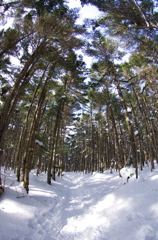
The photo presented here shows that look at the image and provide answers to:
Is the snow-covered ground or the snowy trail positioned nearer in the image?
the snow-covered ground

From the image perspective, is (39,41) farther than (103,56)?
No

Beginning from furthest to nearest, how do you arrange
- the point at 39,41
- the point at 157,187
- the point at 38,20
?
the point at 39,41
the point at 38,20
the point at 157,187

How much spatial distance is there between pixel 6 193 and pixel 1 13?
9395mm

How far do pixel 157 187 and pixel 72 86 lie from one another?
10078 millimetres

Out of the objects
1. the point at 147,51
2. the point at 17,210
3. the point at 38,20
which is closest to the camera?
the point at 17,210

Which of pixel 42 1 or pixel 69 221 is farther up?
pixel 42 1

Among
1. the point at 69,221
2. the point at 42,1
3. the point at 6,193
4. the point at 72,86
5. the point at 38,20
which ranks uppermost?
the point at 42,1

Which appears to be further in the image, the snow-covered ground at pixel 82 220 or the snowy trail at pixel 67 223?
the snowy trail at pixel 67 223

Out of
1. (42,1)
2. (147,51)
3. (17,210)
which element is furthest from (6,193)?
(147,51)

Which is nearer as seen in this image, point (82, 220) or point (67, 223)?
point (67, 223)

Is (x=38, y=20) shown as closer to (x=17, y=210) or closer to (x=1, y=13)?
(x=1, y=13)

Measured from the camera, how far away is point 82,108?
14.0 metres

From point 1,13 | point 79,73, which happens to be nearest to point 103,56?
point 79,73

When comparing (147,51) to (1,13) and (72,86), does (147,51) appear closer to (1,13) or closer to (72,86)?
(72,86)
